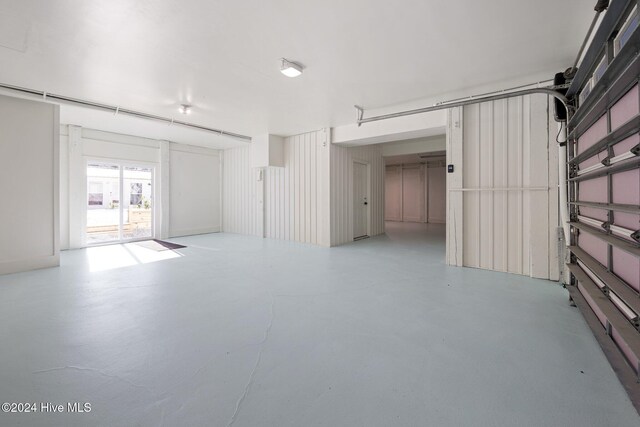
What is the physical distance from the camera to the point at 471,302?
10.1ft

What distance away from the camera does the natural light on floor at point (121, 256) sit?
4.89 metres

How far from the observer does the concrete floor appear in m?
1.52

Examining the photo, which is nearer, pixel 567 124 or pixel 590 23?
pixel 590 23

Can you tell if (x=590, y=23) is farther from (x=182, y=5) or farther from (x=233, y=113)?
(x=233, y=113)

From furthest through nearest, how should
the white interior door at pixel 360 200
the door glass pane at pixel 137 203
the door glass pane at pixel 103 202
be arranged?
the white interior door at pixel 360 200
the door glass pane at pixel 137 203
the door glass pane at pixel 103 202

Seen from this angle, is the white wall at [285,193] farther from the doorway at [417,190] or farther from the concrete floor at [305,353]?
the doorway at [417,190]

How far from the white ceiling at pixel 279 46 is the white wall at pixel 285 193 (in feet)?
7.75

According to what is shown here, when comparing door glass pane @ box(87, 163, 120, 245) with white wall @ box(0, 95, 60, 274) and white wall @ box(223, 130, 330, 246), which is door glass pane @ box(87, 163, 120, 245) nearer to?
white wall @ box(0, 95, 60, 274)

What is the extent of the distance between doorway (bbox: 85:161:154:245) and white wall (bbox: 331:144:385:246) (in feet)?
17.6

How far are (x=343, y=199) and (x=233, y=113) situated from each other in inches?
125

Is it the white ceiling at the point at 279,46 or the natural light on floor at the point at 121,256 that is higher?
the white ceiling at the point at 279,46

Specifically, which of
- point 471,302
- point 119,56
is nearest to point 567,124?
point 471,302

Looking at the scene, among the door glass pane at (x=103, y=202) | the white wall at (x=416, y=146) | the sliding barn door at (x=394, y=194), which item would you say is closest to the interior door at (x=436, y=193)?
the sliding barn door at (x=394, y=194)

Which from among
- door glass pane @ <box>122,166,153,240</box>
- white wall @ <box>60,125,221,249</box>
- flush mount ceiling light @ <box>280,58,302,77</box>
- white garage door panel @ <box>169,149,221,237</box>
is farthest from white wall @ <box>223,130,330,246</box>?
flush mount ceiling light @ <box>280,58,302,77</box>
